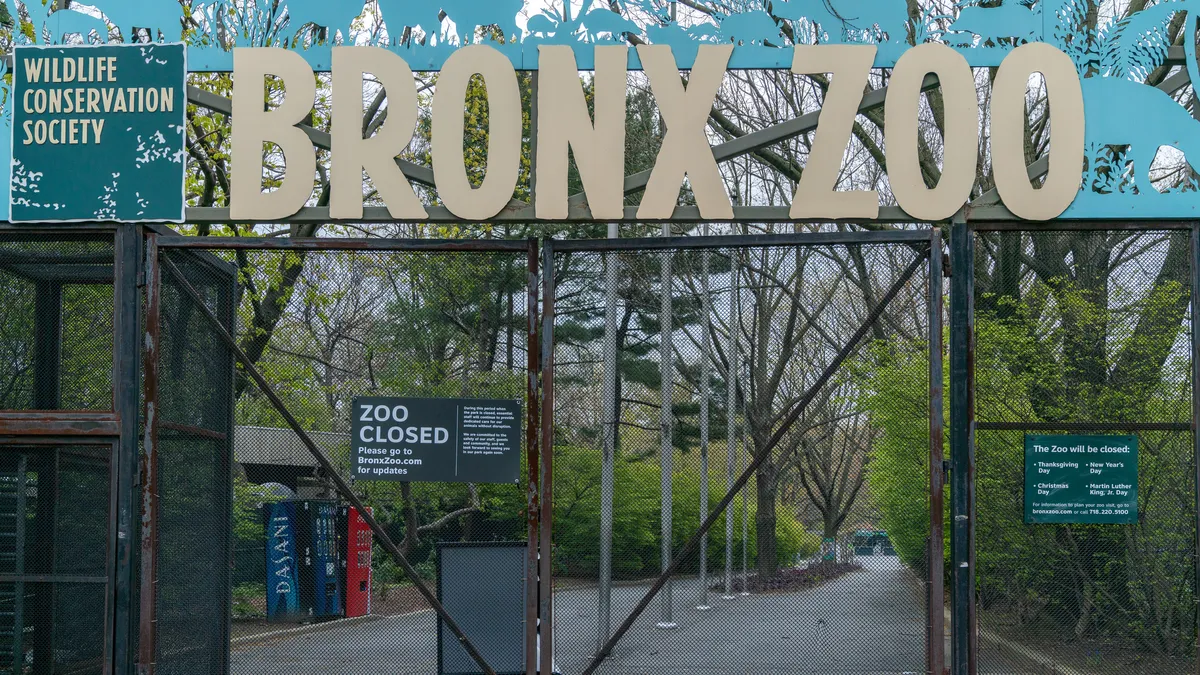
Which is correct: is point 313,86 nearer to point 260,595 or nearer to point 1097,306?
point 260,595

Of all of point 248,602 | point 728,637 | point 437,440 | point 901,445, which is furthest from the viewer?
point 901,445

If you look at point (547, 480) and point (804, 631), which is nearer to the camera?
point (804, 631)

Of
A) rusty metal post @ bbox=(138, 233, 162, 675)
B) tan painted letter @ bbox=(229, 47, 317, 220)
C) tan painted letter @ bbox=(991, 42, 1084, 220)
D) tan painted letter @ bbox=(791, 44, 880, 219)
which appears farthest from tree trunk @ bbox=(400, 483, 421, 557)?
tan painted letter @ bbox=(991, 42, 1084, 220)

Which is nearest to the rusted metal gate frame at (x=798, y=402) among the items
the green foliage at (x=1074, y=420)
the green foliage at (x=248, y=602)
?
the green foliage at (x=1074, y=420)

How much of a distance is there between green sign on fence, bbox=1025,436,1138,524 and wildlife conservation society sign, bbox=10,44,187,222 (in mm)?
6197

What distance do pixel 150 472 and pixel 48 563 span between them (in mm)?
1100

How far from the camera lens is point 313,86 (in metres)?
7.92

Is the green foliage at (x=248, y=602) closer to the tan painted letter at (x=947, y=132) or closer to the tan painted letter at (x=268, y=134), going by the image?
the tan painted letter at (x=268, y=134)

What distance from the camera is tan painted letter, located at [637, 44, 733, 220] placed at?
25.0 feet

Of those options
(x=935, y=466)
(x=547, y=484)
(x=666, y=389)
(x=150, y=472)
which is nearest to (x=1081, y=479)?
(x=935, y=466)

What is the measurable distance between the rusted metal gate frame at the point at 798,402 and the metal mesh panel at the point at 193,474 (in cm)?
264

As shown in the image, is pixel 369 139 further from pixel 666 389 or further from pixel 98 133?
pixel 666 389

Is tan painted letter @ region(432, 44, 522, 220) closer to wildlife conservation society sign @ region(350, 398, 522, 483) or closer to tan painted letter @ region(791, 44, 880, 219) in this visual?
wildlife conservation society sign @ region(350, 398, 522, 483)

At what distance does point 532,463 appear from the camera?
25.0 feet
